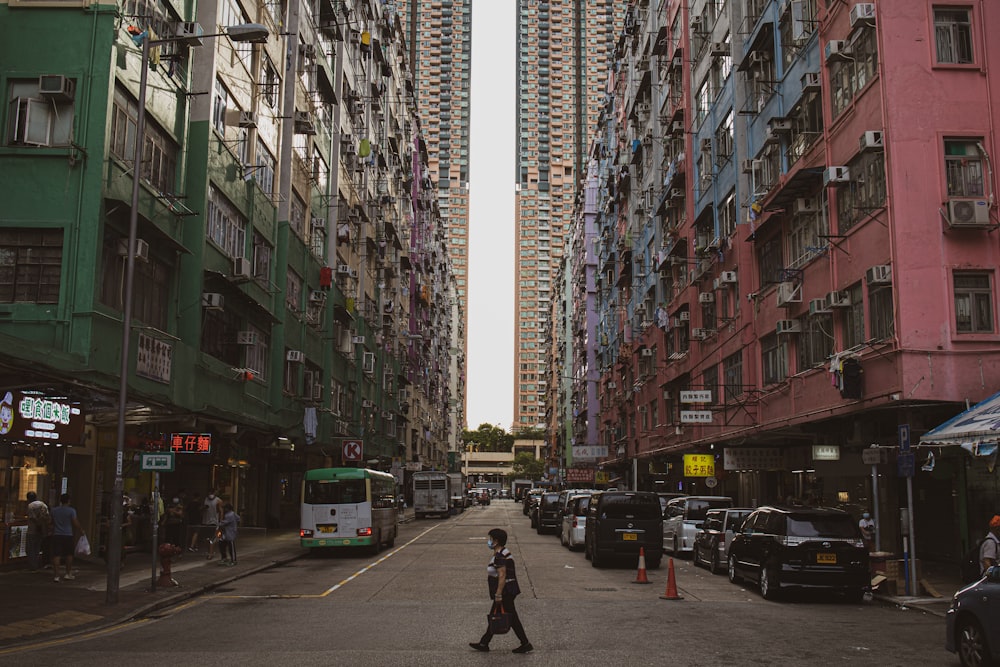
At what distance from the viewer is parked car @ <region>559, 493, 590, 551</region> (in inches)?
1191

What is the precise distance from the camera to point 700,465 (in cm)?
3712

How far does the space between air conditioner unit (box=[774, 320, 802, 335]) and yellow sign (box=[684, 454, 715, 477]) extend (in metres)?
11.3

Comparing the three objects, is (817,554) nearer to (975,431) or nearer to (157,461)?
(975,431)

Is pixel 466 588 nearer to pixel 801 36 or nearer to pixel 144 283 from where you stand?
pixel 144 283

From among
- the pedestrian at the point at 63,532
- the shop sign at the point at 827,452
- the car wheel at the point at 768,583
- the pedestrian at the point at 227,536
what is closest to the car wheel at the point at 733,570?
the car wheel at the point at 768,583

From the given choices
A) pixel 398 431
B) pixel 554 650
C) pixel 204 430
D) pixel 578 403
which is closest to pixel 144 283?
pixel 204 430

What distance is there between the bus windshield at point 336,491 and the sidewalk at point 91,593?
218 cm

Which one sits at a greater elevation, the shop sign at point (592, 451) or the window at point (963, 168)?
the window at point (963, 168)

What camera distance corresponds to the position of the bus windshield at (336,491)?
2833 centimetres

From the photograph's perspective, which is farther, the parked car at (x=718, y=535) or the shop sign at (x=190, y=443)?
the shop sign at (x=190, y=443)

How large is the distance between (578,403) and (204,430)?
226 feet

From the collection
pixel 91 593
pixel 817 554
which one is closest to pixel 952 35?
pixel 817 554

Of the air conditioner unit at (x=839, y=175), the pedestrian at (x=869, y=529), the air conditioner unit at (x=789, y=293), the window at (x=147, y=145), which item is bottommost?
the pedestrian at (x=869, y=529)

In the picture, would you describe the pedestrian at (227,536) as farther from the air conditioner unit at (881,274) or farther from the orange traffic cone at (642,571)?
the air conditioner unit at (881,274)
